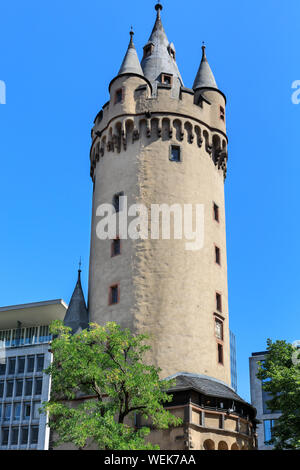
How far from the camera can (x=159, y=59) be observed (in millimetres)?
53188

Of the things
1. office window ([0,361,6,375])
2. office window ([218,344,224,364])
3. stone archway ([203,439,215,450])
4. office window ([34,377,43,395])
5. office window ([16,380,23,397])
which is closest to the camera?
stone archway ([203,439,215,450])

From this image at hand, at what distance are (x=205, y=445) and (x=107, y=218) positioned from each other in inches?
663

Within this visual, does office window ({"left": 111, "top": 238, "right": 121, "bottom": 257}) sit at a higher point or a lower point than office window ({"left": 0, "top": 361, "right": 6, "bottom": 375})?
lower

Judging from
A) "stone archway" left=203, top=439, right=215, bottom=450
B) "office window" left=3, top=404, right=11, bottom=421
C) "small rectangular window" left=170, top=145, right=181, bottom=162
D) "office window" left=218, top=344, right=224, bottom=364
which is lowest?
"stone archway" left=203, top=439, right=215, bottom=450

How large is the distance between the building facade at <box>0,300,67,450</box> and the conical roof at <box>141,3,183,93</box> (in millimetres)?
42724

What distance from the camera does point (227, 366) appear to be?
4447 centimetres

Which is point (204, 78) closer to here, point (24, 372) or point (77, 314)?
point (77, 314)

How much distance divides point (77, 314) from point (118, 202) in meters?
8.13

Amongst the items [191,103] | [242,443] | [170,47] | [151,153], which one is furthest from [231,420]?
[170,47]

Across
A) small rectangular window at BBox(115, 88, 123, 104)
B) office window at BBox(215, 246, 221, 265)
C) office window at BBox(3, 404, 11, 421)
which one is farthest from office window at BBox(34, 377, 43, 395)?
small rectangular window at BBox(115, 88, 123, 104)

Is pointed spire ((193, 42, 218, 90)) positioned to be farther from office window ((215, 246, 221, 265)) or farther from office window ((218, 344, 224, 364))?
office window ((218, 344, 224, 364))

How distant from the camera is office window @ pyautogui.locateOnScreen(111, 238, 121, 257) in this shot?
44891 millimetres

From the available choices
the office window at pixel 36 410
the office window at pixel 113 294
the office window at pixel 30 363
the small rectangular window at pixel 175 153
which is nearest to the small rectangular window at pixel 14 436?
the office window at pixel 36 410

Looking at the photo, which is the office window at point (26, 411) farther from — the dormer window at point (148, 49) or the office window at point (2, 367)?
the dormer window at point (148, 49)
